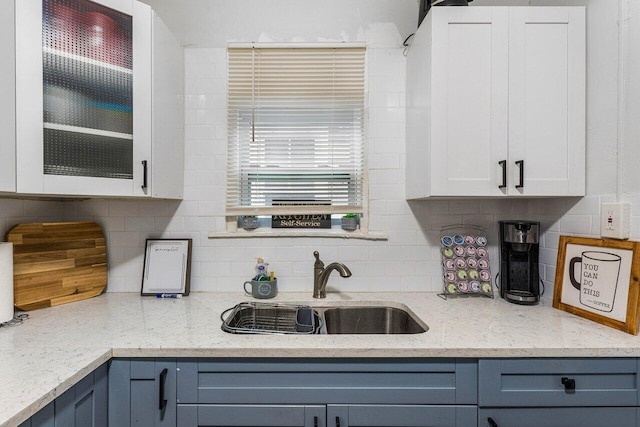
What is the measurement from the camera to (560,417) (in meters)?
1.13

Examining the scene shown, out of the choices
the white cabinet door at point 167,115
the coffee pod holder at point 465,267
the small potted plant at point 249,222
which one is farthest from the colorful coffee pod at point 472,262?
the white cabinet door at point 167,115

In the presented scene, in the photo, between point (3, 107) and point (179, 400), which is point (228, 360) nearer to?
point (179, 400)

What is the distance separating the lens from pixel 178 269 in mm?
1752

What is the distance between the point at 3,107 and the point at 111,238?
88 centimetres

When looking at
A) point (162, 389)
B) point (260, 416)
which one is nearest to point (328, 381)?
point (260, 416)

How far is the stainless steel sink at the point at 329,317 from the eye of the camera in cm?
154

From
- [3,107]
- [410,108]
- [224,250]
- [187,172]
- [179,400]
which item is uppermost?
[410,108]

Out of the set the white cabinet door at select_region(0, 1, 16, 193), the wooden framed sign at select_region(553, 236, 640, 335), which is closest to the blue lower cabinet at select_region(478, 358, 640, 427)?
the wooden framed sign at select_region(553, 236, 640, 335)

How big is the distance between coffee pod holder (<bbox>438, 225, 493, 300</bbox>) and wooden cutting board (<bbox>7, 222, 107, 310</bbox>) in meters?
1.83

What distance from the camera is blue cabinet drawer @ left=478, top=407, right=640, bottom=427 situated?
112 centimetres

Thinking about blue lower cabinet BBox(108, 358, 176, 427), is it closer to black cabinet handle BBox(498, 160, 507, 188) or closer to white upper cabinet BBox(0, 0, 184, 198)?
white upper cabinet BBox(0, 0, 184, 198)

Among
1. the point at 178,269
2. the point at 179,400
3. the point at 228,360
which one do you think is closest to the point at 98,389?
the point at 179,400

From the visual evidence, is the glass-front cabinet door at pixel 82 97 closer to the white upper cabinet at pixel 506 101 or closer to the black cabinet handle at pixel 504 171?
the white upper cabinet at pixel 506 101

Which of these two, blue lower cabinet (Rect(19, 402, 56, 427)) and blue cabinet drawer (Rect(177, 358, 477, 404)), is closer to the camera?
blue lower cabinet (Rect(19, 402, 56, 427))
